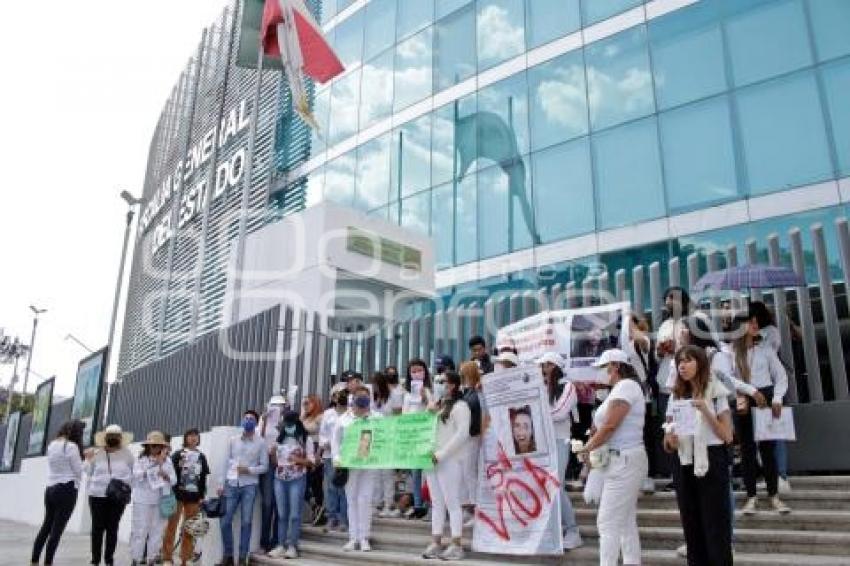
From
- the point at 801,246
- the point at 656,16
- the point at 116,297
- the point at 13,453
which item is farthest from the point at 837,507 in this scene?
the point at 13,453

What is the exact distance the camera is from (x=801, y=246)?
723 centimetres

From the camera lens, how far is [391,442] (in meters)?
7.61

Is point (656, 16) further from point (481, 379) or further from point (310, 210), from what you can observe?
point (481, 379)

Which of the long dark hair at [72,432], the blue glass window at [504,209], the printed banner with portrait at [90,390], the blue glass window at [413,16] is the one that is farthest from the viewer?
the blue glass window at [413,16]

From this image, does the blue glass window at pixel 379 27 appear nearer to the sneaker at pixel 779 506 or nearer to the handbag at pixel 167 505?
the handbag at pixel 167 505

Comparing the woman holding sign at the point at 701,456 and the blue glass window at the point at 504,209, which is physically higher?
the blue glass window at the point at 504,209

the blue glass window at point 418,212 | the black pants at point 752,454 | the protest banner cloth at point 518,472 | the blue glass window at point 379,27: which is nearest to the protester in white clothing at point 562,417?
the protest banner cloth at point 518,472

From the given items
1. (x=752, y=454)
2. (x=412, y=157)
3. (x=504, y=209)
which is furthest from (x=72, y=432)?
(x=412, y=157)

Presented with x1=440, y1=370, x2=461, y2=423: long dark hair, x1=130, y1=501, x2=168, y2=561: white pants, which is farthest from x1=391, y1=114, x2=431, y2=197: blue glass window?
x1=440, y1=370, x2=461, y2=423: long dark hair

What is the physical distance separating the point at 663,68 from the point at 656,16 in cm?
139

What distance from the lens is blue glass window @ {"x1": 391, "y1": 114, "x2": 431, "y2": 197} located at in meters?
20.7

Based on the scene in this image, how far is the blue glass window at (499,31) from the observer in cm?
1912

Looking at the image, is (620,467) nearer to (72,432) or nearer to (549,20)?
(72,432)

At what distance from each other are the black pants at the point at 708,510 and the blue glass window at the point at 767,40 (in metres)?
12.3
